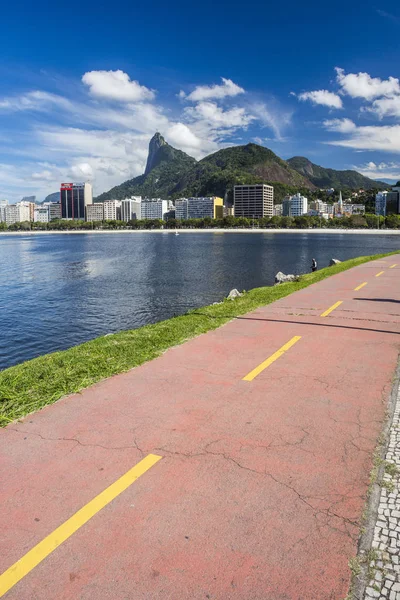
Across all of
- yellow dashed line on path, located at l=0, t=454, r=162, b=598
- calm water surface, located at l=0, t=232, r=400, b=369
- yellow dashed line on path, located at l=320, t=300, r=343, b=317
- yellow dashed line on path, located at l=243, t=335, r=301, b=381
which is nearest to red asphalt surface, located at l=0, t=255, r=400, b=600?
yellow dashed line on path, located at l=0, t=454, r=162, b=598

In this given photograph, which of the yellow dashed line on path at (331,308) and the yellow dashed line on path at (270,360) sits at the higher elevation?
the yellow dashed line on path at (331,308)

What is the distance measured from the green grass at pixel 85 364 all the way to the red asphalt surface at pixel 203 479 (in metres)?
0.31

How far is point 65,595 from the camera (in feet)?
A: 10.1

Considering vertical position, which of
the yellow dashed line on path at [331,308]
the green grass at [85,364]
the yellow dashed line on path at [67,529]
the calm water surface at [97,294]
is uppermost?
the yellow dashed line on path at [331,308]

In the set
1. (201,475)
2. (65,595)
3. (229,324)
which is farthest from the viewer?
(229,324)

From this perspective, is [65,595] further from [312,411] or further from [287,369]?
[287,369]

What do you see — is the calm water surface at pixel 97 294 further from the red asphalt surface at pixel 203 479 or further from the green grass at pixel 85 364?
the red asphalt surface at pixel 203 479

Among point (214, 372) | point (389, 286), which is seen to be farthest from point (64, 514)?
point (389, 286)

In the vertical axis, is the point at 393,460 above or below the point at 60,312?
above

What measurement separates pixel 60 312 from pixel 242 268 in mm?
28560

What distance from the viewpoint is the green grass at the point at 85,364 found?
21.7 feet

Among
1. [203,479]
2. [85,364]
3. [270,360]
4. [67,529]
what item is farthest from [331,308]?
[67,529]

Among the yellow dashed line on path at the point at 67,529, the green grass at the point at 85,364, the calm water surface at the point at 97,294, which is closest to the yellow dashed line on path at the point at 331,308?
the green grass at the point at 85,364

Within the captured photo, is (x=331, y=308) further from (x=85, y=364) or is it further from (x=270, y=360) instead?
(x=85, y=364)
